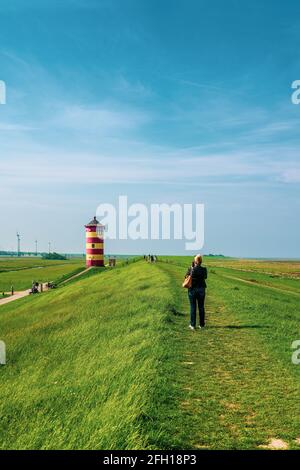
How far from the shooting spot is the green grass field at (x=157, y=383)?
783cm

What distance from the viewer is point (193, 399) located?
362 inches

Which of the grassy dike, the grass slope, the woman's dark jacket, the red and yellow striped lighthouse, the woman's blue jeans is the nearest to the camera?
the grass slope

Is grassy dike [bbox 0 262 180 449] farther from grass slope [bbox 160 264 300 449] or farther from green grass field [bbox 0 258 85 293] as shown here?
green grass field [bbox 0 258 85 293]

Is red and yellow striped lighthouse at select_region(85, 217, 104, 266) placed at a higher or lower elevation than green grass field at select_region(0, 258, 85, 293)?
higher

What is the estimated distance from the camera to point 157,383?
32.3 ft

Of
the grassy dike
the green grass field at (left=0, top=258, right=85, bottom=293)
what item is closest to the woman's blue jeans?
the grassy dike

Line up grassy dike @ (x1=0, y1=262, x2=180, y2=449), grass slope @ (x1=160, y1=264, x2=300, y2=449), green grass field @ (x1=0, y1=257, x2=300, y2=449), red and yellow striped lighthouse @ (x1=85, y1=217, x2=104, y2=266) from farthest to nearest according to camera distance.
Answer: red and yellow striped lighthouse @ (x1=85, y1=217, x2=104, y2=266), grassy dike @ (x1=0, y1=262, x2=180, y2=449), green grass field @ (x1=0, y1=257, x2=300, y2=449), grass slope @ (x1=160, y1=264, x2=300, y2=449)

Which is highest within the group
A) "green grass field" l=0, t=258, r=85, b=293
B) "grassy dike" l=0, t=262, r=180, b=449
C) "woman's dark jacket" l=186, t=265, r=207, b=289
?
"woman's dark jacket" l=186, t=265, r=207, b=289

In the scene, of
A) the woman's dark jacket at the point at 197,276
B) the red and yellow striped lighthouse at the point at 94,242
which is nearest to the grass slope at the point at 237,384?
the woman's dark jacket at the point at 197,276

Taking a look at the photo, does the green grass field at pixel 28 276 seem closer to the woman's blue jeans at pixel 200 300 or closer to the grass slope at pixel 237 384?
the woman's blue jeans at pixel 200 300

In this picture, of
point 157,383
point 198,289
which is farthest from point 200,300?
point 157,383

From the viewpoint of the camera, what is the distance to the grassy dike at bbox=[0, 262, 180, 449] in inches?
319

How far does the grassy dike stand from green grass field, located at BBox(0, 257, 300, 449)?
0.12 ft
